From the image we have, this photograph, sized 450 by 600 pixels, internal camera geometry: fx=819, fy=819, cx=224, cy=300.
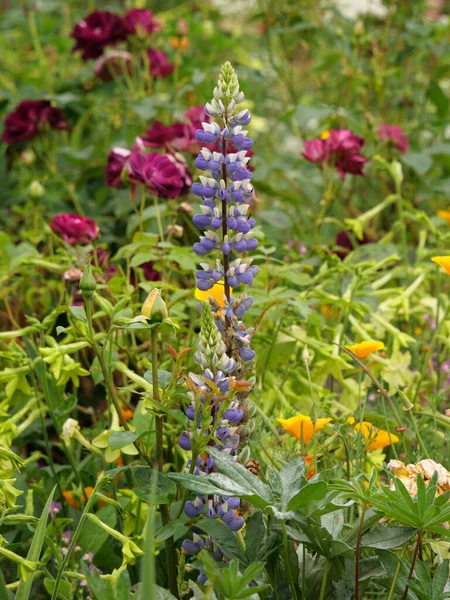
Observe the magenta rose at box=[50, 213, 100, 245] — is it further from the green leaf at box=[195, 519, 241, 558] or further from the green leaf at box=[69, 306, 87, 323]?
the green leaf at box=[195, 519, 241, 558]

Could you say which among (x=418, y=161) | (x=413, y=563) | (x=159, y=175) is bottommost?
(x=418, y=161)

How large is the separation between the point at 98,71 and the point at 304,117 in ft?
1.84

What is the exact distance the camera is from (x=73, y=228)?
1.27 meters

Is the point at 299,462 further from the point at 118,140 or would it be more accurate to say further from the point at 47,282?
the point at 118,140

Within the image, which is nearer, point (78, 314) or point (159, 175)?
point (78, 314)

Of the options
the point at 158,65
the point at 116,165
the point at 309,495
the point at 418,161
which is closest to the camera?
the point at 309,495

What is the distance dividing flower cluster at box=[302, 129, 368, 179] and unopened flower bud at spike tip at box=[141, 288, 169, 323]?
0.80m

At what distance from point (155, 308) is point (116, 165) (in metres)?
0.64

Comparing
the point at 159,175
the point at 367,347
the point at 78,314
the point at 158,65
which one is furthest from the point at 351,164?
the point at 78,314

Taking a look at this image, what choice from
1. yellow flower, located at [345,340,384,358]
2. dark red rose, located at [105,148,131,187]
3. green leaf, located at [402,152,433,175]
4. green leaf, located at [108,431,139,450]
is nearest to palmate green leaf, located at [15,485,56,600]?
green leaf, located at [108,431,139,450]

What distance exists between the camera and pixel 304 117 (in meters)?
1.82

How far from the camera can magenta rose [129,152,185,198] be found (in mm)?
1200

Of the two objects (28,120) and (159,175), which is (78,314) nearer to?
(159,175)

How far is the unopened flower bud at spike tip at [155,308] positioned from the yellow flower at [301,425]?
0.63 feet
